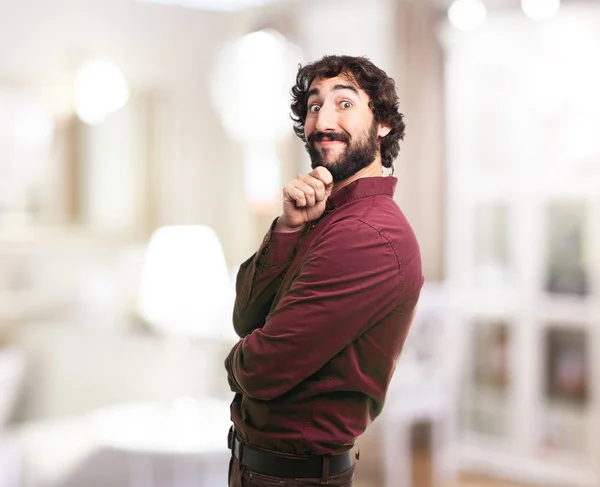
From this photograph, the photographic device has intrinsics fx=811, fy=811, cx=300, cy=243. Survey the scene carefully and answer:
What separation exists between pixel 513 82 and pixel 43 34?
2279 millimetres

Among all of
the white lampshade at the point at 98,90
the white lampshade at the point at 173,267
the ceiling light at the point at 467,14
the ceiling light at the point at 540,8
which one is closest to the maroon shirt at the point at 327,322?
the white lampshade at the point at 173,267

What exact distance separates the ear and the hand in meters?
0.12

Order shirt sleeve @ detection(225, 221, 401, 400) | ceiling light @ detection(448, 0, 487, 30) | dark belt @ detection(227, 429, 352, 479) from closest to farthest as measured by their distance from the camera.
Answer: shirt sleeve @ detection(225, 221, 401, 400) → dark belt @ detection(227, 429, 352, 479) → ceiling light @ detection(448, 0, 487, 30)

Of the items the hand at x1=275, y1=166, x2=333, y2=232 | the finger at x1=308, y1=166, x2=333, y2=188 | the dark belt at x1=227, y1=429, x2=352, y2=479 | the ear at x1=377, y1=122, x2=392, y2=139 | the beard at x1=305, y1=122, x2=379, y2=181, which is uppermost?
the ear at x1=377, y1=122, x2=392, y2=139

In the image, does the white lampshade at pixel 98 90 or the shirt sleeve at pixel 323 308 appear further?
the white lampshade at pixel 98 90

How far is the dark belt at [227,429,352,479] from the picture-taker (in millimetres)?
1342

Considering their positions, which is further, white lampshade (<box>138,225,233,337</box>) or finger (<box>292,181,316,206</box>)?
white lampshade (<box>138,225,233,337</box>)

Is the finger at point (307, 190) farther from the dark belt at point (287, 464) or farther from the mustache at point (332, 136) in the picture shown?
the dark belt at point (287, 464)

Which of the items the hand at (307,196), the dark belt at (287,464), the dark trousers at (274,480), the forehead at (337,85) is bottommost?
the dark trousers at (274,480)

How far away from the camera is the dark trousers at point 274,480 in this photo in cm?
135

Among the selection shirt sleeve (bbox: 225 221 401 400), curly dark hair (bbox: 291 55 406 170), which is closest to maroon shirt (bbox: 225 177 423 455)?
shirt sleeve (bbox: 225 221 401 400)

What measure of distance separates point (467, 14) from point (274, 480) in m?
3.38

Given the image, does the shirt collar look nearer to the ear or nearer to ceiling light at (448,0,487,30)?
the ear

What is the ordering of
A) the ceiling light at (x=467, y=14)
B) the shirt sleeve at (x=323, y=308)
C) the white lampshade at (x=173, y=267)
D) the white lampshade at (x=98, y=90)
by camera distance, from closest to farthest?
the shirt sleeve at (x=323, y=308), the white lampshade at (x=173, y=267), the white lampshade at (x=98, y=90), the ceiling light at (x=467, y=14)
